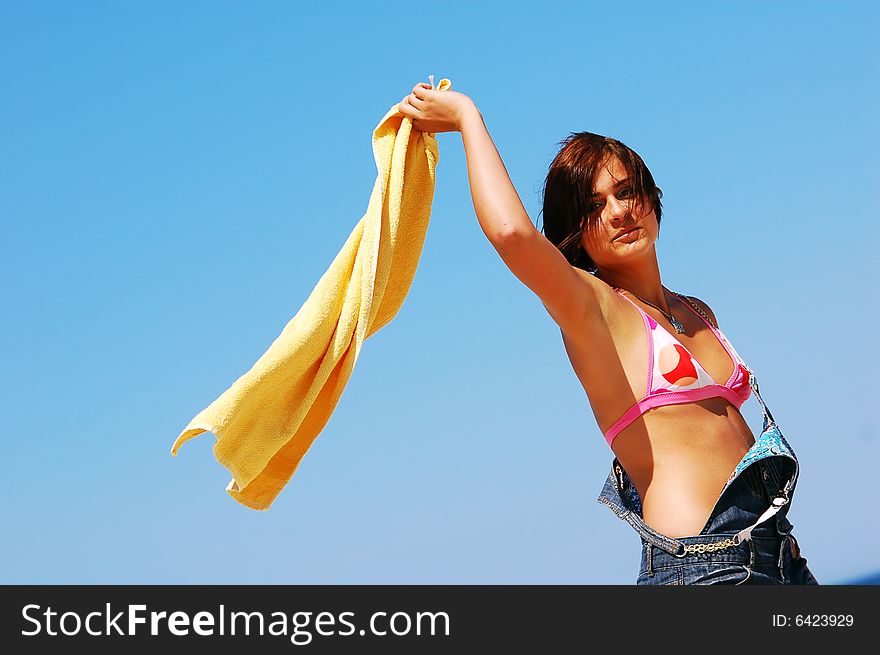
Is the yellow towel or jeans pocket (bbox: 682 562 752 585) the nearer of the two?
jeans pocket (bbox: 682 562 752 585)

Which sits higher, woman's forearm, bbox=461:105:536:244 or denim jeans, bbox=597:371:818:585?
woman's forearm, bbox=461:105:536:244

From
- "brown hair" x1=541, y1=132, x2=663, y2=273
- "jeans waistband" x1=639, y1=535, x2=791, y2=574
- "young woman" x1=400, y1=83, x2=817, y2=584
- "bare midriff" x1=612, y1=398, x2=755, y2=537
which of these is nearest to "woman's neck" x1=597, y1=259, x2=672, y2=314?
"young woman" x1=400, y1=83, x2=817, y2=584

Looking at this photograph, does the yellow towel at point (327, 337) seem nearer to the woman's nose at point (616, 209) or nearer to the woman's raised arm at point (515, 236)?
the woman's raised arm at point (515, 236)

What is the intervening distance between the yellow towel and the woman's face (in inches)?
21.5

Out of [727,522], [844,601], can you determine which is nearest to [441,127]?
[727,522]

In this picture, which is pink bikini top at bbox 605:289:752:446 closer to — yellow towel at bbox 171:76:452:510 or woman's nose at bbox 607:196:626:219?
woman's nose at bbox 607:196:626:219

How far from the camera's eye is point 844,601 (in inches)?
113

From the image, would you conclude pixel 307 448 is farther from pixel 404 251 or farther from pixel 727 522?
pixel 727 522

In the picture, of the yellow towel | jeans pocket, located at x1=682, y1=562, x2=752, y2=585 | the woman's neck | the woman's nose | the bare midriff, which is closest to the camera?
jeans pocket, located at x1=682, y1=562, x2=752, y2=585

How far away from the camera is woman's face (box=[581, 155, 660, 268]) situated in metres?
3.28

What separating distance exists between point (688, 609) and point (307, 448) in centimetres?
126

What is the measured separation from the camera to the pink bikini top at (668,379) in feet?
→ 9.87

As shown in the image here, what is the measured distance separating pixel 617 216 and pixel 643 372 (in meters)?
0.54

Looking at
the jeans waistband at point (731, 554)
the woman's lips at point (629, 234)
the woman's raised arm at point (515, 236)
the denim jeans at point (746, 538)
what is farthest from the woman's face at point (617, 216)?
the jeans waistband at point (731, 554)
